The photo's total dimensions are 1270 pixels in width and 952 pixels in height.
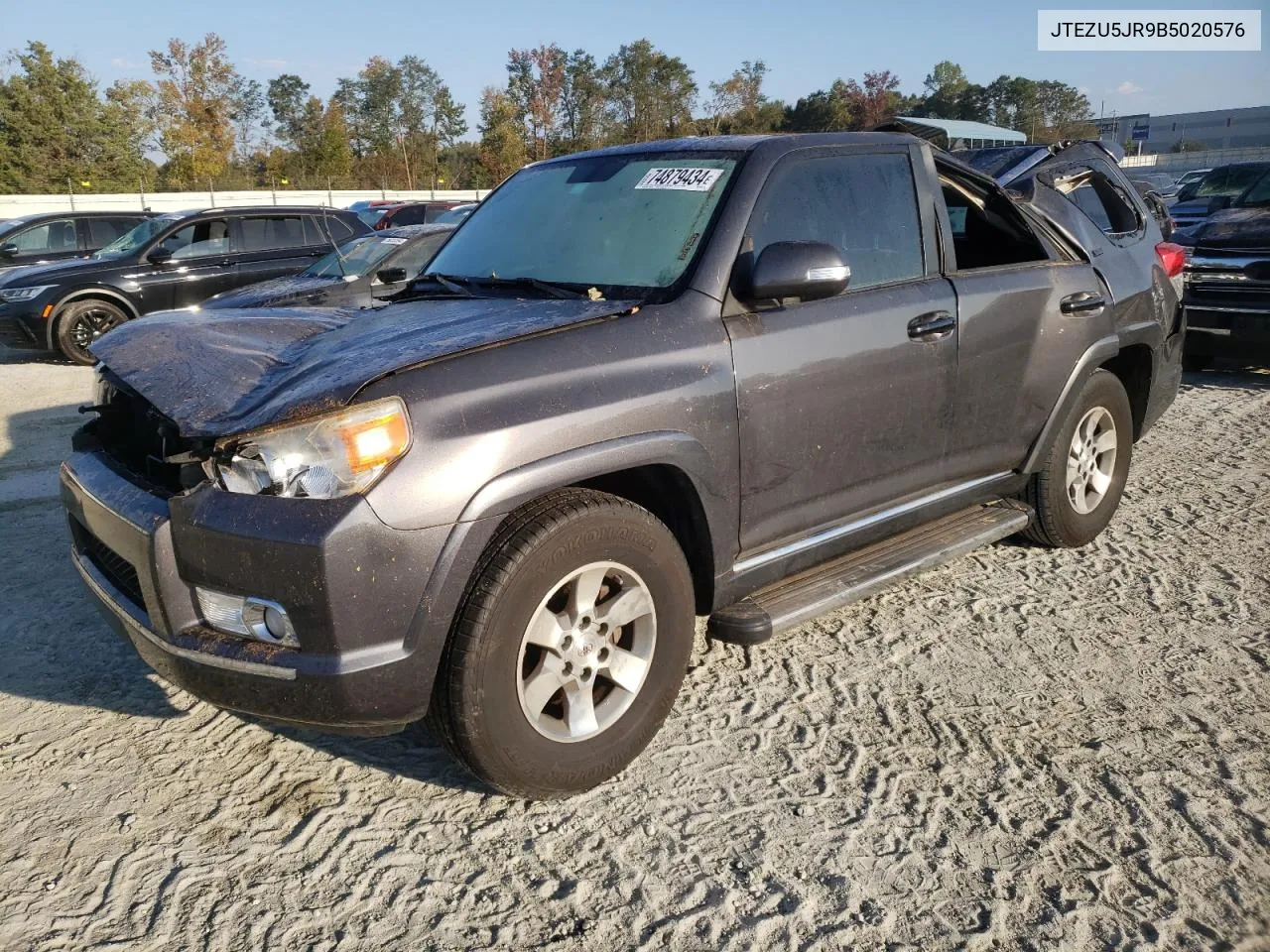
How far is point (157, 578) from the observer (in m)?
2.54

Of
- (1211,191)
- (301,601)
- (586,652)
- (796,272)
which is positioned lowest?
(586,652)

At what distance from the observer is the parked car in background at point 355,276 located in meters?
8.12

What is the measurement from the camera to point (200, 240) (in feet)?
37.9

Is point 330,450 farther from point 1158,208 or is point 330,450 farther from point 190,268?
point 190,268

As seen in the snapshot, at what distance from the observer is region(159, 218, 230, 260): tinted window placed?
37.8ft

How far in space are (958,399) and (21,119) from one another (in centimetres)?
6129

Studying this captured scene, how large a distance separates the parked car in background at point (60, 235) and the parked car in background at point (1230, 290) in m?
13.0

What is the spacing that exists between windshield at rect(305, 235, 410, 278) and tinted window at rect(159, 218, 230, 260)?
2.30m

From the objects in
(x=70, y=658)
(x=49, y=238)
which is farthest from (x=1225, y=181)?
(x=49, y=238)

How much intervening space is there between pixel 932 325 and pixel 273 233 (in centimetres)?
1011

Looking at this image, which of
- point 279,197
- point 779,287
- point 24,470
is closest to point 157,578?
point 779,287

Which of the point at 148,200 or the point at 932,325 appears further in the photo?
the point at 148,200

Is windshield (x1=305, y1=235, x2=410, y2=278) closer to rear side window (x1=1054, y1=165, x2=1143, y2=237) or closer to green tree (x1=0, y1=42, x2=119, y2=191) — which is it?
rear side window (x1=1054, y1=165, x2=1143, y2=237)

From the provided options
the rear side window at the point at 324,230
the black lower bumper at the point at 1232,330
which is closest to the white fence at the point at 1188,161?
the black lower bumper at the point at 1232,330
